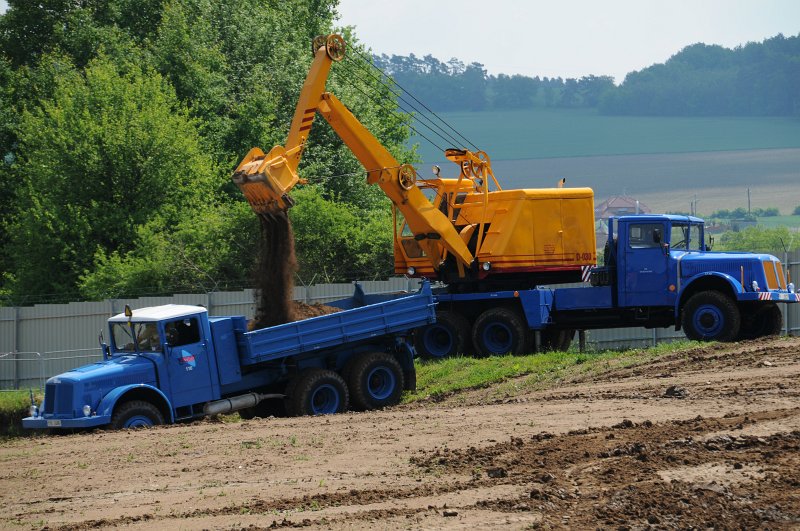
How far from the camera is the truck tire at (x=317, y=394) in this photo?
1855 centimetres

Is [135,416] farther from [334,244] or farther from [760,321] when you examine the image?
[334,244]

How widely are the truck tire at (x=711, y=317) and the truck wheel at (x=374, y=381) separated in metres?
5.97

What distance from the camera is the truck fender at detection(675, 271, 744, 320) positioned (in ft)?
71.3

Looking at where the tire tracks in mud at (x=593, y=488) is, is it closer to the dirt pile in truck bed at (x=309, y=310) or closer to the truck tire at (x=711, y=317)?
the dirt pile in truck bed at (x=309, y=310)

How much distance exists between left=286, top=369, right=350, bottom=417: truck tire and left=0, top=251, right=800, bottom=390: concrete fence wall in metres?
8.34

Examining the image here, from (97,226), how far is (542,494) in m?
29.5

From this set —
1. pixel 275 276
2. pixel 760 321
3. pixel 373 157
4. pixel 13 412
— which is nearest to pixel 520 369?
pixel 275 276

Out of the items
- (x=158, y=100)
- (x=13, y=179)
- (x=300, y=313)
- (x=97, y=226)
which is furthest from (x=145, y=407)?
(x=13, y=179)

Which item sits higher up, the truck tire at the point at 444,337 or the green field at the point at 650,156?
the green field at the point at 650,156

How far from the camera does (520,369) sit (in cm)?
2097

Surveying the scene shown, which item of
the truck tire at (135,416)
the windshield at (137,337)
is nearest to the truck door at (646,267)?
the windshield at (137,337)

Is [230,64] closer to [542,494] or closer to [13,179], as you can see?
[13,179]

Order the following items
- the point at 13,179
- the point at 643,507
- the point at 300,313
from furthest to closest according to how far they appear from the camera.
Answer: the point at 13,179
the point at 300,313
the point at 643,507

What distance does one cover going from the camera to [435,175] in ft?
81.1
